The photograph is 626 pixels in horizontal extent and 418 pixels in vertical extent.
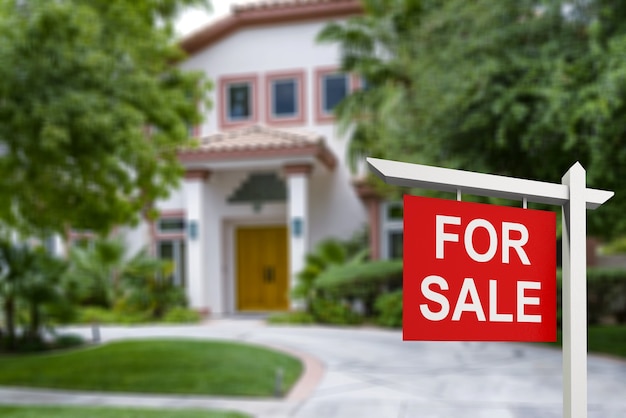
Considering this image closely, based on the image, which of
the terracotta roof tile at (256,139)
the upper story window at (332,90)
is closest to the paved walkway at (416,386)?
the terracotta roof tile at (256,139)

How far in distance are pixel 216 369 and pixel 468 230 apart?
6.69 metres

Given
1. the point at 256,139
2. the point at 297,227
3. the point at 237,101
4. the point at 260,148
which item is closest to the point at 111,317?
the point at 297,227

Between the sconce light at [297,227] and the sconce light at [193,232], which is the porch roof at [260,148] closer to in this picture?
the sconce light at [297,227]

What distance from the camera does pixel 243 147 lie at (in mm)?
14617

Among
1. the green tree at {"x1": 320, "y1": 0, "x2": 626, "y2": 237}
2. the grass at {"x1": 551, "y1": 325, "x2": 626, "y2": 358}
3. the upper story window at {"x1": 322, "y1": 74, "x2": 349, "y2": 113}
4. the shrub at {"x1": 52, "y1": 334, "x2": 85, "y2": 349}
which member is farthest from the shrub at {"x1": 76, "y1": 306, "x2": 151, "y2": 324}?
the grass at {"x1": 551, "y1": 325, "x2": 626, "y2": 358}

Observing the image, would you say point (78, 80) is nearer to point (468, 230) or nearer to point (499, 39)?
point (499, 39)

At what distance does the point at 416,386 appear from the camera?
748 centimetres

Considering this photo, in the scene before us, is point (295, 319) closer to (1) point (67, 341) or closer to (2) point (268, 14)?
(1) point (67, 341)

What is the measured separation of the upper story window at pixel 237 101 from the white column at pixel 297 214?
2935mm

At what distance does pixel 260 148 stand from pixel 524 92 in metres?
7.95

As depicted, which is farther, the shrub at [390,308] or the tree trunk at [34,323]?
the shrub at [390,308]

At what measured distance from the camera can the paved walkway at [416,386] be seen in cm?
642

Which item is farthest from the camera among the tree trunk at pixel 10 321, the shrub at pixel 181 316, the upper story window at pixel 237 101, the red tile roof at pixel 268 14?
the upper story window at pixel 237 101

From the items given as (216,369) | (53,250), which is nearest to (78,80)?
(216,369)
